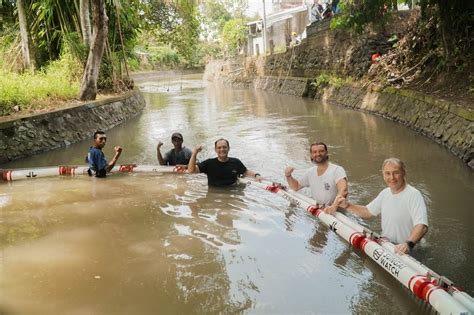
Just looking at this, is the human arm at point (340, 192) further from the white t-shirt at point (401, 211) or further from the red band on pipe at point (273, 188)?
the red band on pipe at point (273, 188)

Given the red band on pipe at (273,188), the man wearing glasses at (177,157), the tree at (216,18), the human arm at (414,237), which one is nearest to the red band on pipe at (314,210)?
the red band on pipe at (273,188)

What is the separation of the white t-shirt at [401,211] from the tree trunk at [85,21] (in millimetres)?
12618

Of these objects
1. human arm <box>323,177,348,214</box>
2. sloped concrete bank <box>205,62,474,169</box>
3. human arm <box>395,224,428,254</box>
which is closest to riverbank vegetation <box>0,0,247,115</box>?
sloped concrete bank <box>205,62,474,169</box>

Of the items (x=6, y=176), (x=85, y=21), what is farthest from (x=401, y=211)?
(x=85, y=21)

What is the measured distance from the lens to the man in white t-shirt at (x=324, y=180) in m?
5.36

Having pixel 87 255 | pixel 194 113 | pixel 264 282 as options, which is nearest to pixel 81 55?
pixel 194 113

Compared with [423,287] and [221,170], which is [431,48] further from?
[423,287]

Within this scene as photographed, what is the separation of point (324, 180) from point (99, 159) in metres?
3.96

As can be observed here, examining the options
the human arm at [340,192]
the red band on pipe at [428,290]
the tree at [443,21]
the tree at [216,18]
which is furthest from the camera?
the tree at [216,18]

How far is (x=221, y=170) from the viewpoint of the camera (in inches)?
276

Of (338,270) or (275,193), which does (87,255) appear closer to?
(338,270)

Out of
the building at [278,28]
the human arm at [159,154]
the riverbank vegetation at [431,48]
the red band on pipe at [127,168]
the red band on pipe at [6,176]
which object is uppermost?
the building at [278,28]

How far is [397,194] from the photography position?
4188 mm

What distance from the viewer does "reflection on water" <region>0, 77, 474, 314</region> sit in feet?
12.0
